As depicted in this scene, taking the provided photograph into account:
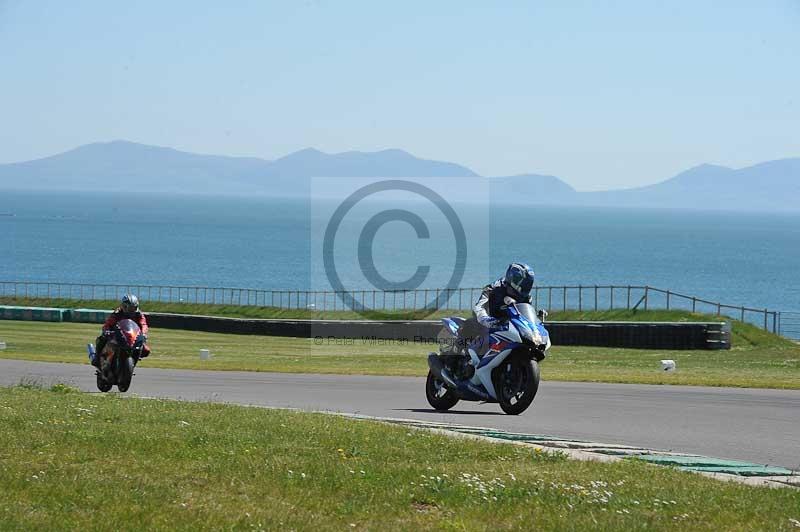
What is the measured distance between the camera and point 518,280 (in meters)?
15.9

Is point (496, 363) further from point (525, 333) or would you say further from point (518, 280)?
point (518, 280)

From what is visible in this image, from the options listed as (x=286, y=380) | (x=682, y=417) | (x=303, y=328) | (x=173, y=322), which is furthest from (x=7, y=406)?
(x=173, y=322)

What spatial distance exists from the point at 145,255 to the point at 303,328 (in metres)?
136

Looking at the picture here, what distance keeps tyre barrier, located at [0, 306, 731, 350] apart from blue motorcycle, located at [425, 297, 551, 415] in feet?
65.9

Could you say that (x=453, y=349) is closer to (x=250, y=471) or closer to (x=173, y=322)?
(x=250, y=471)

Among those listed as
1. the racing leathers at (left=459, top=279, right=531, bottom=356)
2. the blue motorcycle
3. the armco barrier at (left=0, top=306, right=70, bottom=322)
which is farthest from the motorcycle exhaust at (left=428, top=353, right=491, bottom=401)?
the armco barrier at (left=0, top=306, right=70, bottom=322)

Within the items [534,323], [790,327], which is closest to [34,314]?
[534,323]

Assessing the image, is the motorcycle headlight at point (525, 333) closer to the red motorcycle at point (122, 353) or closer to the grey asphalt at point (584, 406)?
the grey asphalt at point (584, 406)

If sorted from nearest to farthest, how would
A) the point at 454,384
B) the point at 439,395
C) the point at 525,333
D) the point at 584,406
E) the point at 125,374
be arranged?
the point at 525,333 → the point at 454,384 → the point at 584,406 → the point at 439,395 → the point at 125,374

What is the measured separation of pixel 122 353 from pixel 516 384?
7550 mm

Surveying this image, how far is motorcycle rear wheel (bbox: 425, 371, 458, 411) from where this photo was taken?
691 inches

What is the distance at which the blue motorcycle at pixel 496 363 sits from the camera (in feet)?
51.1

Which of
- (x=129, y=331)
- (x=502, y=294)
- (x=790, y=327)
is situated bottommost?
(x=790, y=327)

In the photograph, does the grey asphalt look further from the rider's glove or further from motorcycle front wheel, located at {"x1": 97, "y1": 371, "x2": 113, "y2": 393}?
the rider's glove
